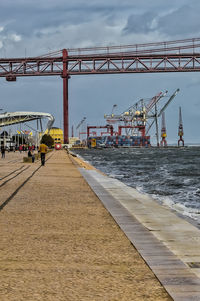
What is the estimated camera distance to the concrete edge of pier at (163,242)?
4316 mm

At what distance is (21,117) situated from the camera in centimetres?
12506

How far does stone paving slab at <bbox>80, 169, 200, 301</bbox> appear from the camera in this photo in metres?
4.30

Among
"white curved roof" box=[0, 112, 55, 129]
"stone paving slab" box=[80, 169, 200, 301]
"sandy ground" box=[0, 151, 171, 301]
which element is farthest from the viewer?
"white curved roof" box=[0, 112, 55, 129]

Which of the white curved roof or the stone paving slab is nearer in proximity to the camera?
the stone paving slab

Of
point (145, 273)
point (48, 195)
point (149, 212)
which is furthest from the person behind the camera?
point (48, 195)

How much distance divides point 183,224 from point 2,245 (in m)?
3.60

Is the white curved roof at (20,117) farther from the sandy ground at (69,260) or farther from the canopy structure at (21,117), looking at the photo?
the sandy ground at (69,260)

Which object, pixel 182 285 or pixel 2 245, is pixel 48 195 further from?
pixel 182 285

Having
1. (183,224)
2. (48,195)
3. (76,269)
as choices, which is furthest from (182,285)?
(48,195)

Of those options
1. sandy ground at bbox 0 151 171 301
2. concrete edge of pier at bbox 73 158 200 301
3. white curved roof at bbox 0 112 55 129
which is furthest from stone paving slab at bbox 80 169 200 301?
white curved roof at bbox 0 112 55 129

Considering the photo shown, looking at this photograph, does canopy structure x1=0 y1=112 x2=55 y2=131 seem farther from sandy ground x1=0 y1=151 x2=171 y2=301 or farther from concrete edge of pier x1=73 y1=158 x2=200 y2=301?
sandy ground x1=0 y1=151 x2=171 y2=301

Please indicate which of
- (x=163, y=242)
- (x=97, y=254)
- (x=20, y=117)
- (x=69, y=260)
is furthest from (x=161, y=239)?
(x=20, y=117)

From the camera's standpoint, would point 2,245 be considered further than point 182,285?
Yes

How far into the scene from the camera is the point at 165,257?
17.3 feet
